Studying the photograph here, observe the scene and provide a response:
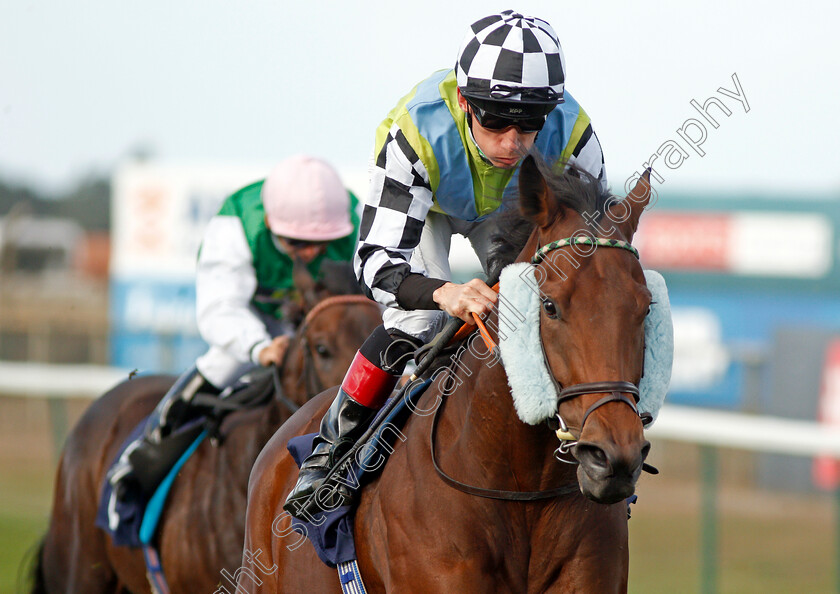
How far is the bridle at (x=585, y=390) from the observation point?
6.79 feet

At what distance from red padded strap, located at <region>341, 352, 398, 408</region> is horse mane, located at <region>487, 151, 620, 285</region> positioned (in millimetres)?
571

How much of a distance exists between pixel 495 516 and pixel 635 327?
0.62 meters

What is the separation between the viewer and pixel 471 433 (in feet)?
8.38

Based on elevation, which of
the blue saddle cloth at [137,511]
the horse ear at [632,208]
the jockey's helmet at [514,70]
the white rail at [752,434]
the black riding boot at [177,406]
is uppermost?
the jockey's helmet at [514,70]

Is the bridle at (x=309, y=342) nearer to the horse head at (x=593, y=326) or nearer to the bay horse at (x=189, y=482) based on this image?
the bay horse at (x=189, y=482)

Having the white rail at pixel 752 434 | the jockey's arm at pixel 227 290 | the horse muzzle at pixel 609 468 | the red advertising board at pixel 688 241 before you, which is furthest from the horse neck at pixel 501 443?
the red advertising board at pixel 688 241

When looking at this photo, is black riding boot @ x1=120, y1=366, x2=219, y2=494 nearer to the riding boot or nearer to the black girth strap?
the riding boot

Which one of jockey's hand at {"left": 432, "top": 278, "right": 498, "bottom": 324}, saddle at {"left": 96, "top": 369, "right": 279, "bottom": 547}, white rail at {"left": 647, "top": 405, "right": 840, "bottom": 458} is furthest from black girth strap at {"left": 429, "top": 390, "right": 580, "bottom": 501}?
white rail at {"left": 647, "top": 405, "right": 840, "bottom": 458}

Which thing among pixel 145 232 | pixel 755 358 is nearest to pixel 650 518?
pixel 755 358

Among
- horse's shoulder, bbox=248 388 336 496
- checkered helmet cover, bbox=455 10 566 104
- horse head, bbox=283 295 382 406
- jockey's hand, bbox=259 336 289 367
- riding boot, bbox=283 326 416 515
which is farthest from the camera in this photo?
jockey's hand, bbox=259 336 289 367

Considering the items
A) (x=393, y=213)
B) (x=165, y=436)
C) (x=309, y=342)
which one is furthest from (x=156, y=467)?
(x=393, y=213)

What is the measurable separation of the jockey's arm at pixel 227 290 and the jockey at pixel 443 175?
1720mm

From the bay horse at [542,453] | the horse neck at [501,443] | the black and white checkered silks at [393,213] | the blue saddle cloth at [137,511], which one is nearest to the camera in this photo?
the bay horse at [542,453]

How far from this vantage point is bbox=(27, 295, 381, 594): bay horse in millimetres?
4398
